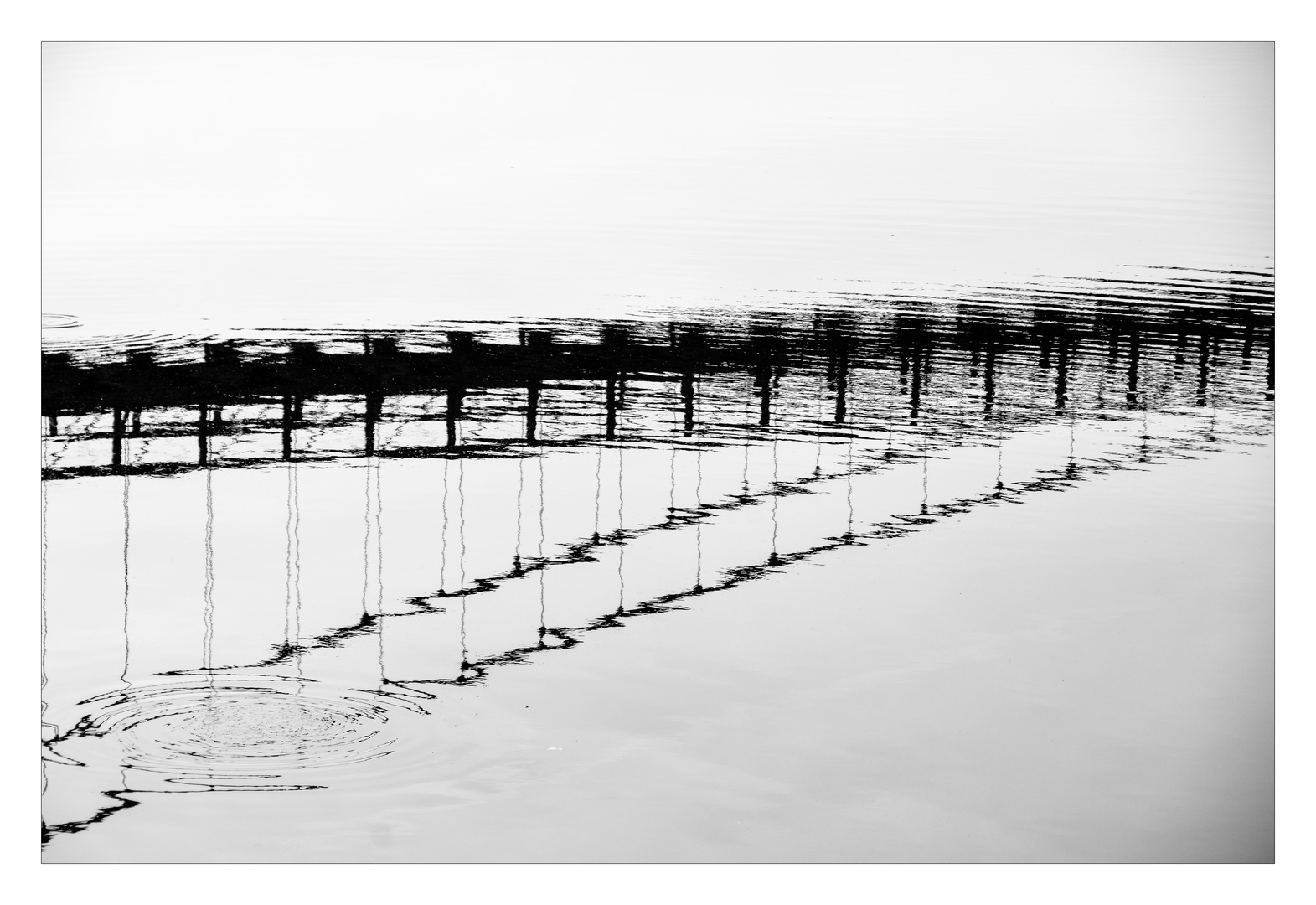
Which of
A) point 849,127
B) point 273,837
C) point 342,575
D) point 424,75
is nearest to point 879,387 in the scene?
point 849,127

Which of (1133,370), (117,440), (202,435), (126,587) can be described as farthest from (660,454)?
(1133,370)

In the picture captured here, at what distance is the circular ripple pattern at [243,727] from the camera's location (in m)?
7.86

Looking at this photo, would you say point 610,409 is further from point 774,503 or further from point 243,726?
point 243,726

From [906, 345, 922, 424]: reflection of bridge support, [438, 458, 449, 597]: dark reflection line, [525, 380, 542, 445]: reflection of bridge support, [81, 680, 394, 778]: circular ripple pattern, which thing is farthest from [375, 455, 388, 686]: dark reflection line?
[906, 345, 922, 424]: reflection of bridge support

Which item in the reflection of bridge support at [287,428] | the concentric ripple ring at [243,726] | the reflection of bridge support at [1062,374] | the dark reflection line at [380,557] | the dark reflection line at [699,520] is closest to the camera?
the concentric ripple ring at [243,726]

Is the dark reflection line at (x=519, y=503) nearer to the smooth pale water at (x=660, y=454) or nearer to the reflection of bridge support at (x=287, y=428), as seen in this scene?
the smooth pale water at (x=660, y=454)

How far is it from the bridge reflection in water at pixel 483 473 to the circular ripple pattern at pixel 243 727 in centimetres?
2

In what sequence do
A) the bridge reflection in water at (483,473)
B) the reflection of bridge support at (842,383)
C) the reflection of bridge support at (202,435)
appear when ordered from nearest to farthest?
the bridge reflection in water at (483,473) → the reflection of bridge support at (202,435) → the reflection of bridge support at (842,383)

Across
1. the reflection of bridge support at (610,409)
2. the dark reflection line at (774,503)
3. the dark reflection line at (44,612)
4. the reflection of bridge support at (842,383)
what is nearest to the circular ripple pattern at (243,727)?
the dark reflection line at (44,612)

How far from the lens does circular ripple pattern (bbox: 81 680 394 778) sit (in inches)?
309

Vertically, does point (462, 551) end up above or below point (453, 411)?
below

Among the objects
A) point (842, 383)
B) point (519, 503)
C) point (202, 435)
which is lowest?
point (519, 503)

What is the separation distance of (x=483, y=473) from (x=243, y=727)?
13.2ft

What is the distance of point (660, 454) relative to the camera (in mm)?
12453
